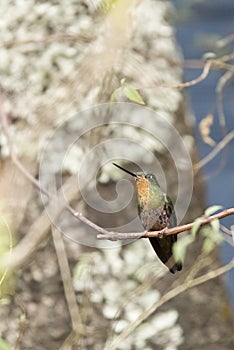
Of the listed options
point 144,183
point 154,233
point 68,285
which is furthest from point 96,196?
point 154,233

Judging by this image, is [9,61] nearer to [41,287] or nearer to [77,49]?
[77,49]

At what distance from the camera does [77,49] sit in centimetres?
268

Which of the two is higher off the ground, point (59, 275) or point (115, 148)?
point (115, 148)

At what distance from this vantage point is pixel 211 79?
411cm

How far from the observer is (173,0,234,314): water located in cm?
396

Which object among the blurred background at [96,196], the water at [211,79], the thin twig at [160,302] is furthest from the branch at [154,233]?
the water at [211,79]

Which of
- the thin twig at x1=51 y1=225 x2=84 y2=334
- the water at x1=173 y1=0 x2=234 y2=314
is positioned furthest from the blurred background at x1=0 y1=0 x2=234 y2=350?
the water at x1=173 y1=0 x2=234 y2=314

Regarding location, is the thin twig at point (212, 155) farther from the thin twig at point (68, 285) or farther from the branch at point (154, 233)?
the branch at point (154, 233)

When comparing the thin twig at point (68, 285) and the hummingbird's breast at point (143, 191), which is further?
the thin twig at point (68, 285)

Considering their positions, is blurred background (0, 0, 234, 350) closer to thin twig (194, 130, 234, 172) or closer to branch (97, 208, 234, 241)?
thin twig (194, 130, 234, 172)

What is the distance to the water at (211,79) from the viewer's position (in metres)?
3.96

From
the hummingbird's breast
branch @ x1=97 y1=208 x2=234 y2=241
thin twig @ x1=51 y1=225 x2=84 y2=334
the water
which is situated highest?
branch @ x1=97 y1=208 x2=234 y2=241

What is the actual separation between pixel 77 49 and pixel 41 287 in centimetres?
64

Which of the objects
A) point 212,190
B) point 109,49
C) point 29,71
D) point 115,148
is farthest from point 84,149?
point 212,190
